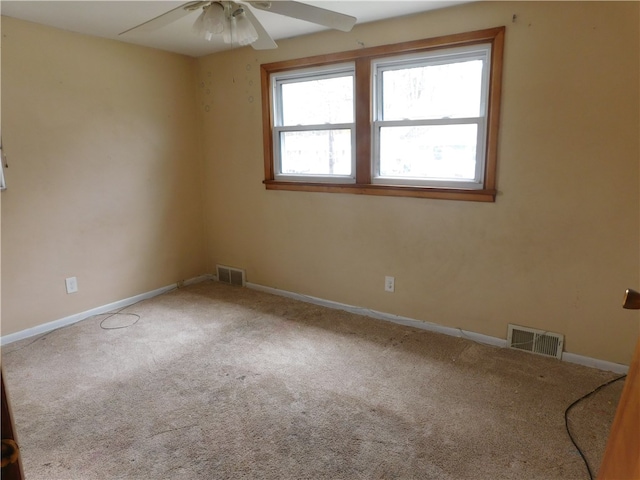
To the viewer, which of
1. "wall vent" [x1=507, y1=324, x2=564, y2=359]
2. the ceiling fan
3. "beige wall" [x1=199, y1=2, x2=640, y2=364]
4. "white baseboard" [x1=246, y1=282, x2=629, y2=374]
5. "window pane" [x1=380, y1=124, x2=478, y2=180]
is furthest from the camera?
"window pane" [x1=380, y1=124, x2=478, y2=180]

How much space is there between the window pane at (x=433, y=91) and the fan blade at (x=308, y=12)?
103 cm

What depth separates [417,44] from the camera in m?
2.72

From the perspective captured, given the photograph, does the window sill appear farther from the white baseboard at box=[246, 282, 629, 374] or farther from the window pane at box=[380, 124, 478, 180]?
the white baseboard at box=[246, 282, 629, 374]

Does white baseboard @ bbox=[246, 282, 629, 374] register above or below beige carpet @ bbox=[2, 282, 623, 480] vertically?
above

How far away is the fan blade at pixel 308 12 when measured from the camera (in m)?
1.83

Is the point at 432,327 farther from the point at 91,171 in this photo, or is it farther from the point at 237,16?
the point at 91,171

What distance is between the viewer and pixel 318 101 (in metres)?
3.36

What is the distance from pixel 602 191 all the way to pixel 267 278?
275cm

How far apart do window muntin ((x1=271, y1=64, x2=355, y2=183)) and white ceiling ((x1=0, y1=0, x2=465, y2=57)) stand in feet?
1.21

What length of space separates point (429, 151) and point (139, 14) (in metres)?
2.17

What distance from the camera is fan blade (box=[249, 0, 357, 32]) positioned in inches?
→ 72.0

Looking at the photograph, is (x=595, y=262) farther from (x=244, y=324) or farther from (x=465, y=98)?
(x=244, y=324)

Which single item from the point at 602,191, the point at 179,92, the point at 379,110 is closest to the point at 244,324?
the point at 379,110

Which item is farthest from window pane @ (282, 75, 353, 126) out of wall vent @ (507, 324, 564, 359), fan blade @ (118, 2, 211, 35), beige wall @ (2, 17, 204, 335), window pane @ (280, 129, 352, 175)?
wall vent @ (507, 324, 564, 359)
